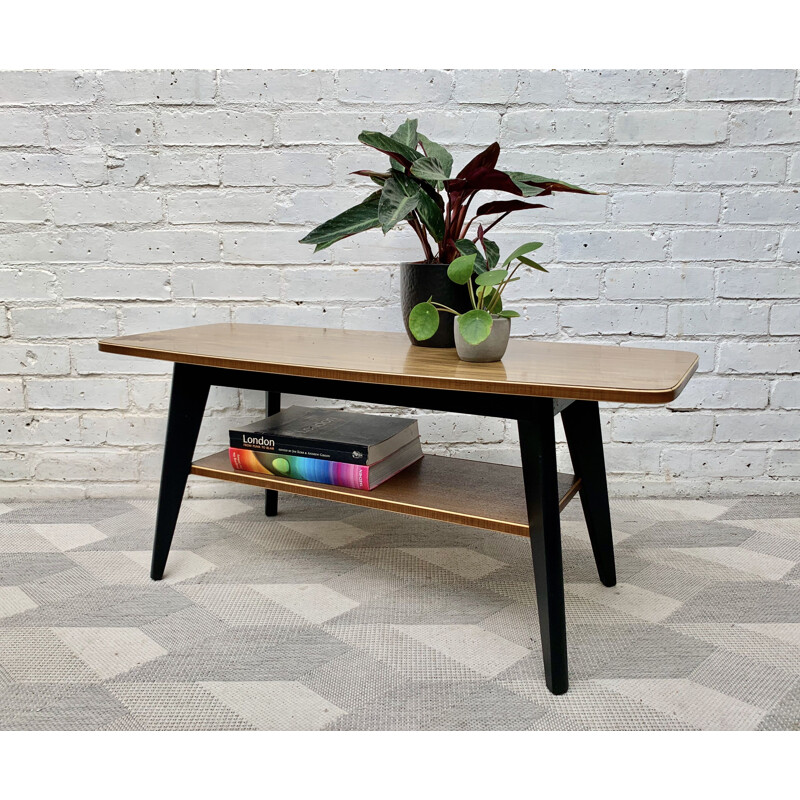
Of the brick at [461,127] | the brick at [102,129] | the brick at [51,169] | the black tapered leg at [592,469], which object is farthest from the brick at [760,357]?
the brick at [51,169]

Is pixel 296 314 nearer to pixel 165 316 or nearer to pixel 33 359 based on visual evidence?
pixel 165 316

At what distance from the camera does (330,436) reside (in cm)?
151

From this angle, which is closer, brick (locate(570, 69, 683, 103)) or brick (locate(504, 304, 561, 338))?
brick (locate(570, 69, 683, 103))

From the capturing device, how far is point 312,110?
1.93 metres

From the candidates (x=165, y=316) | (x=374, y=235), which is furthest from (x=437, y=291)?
(x=165, y=316)

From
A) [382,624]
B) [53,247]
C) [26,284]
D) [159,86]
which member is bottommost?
[382,624]

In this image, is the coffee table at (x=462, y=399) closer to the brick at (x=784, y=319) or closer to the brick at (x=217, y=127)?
the brick at (x=217, y=127)

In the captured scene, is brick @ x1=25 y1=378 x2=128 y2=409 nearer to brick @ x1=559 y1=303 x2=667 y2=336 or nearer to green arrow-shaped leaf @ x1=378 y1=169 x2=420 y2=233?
green arrow-shaped leaf @ x1=378 y1=169 x2=420 y2=233

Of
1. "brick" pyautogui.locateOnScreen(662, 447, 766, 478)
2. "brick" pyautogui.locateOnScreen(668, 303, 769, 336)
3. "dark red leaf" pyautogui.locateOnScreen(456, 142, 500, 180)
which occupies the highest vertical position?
"dark red leaf" pyautogui.locateOnScreen(456, 142, 500, 180)

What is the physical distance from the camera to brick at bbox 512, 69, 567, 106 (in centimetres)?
190

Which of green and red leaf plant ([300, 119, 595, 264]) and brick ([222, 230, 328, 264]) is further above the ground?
green and red leaf plant ([300, 119, 595, 264])

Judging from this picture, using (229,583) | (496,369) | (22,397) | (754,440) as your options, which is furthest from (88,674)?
(754,440)

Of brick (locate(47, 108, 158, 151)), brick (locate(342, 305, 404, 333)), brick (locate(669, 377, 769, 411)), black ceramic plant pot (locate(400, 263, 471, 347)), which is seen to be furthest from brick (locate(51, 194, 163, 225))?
brick (locate(669, 377, 769, 411))

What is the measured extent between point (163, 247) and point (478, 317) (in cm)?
112
